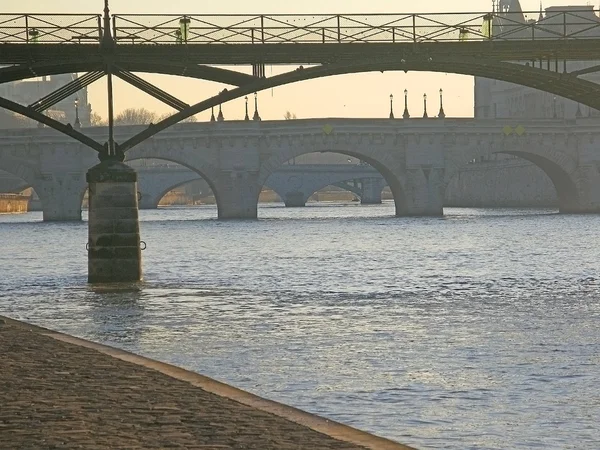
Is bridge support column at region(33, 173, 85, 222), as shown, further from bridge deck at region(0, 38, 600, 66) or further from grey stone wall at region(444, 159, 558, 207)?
bridge deck at region(0, 38, 600, 66)

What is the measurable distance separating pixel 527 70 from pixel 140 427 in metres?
28.2

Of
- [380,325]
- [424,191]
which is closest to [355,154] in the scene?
[424,191]

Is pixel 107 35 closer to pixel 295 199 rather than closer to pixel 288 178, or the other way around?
pixel 288 178

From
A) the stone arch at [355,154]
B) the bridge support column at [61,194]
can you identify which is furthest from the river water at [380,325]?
the stone arch at [355,154]

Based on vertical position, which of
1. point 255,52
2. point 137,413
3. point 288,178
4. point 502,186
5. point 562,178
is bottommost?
point 137,413

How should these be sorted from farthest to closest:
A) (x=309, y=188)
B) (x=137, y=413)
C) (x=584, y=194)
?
(x=309, y=188) < (x=584, y=194) < (x=137, y=413)

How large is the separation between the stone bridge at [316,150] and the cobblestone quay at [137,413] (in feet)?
293

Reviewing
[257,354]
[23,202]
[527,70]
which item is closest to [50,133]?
[23,202]

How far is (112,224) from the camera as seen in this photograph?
3909 centimetres

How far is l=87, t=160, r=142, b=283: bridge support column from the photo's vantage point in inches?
1538

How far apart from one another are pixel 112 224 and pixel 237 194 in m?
72.1

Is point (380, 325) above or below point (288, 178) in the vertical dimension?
below

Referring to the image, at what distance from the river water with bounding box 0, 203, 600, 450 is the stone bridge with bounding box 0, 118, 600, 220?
154 feet

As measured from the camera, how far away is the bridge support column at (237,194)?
11012cm
